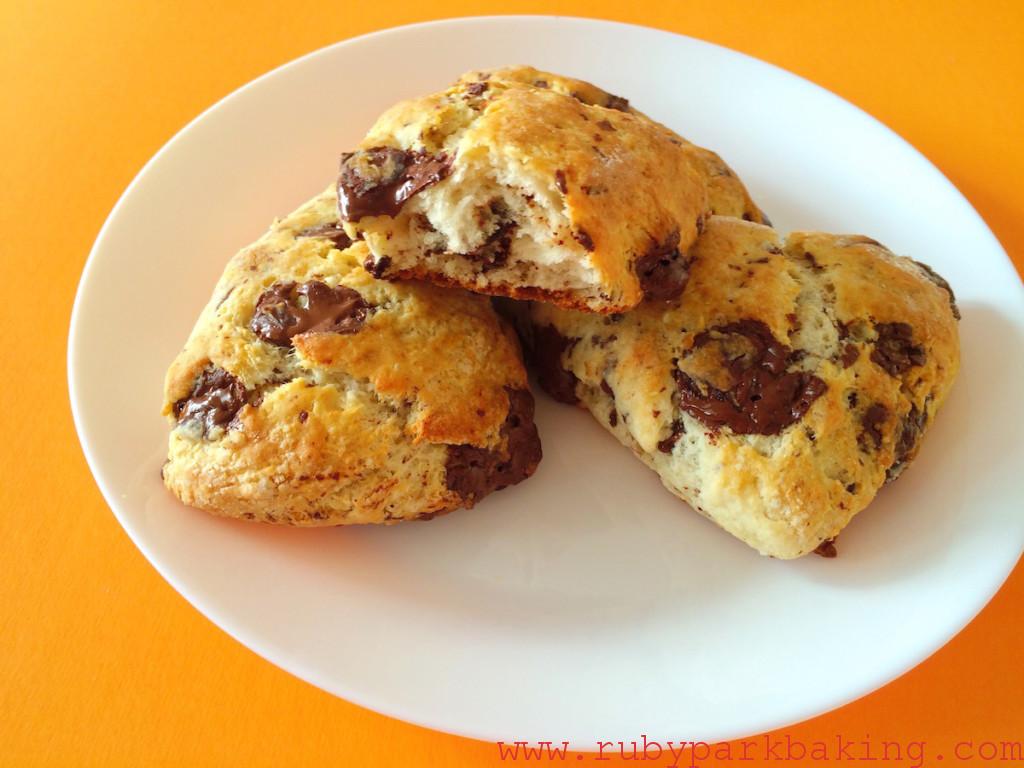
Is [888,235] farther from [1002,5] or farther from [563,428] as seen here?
[1002,5]

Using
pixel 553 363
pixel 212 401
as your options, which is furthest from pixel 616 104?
pixel 212 401

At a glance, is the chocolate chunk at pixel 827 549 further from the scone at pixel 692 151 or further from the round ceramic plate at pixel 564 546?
the scone at pixel 692 151

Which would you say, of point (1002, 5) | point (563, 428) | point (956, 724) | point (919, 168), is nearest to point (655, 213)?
point (563, 428)

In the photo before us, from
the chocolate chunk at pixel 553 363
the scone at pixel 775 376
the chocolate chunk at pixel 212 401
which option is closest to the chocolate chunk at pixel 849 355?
the scone at pixel 775 376

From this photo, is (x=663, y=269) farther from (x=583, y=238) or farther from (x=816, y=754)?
(x=816, y=754)

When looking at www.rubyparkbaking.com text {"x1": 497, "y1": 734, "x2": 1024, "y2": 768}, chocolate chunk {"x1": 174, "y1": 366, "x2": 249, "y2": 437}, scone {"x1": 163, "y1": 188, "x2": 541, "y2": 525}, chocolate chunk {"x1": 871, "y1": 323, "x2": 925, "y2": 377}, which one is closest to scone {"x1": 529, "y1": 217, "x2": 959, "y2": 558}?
chocolate chunk {"x1": 871, "y1": 323, "x2": 925, "y2": 377}

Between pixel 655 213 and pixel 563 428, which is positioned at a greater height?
pixel 655 213
